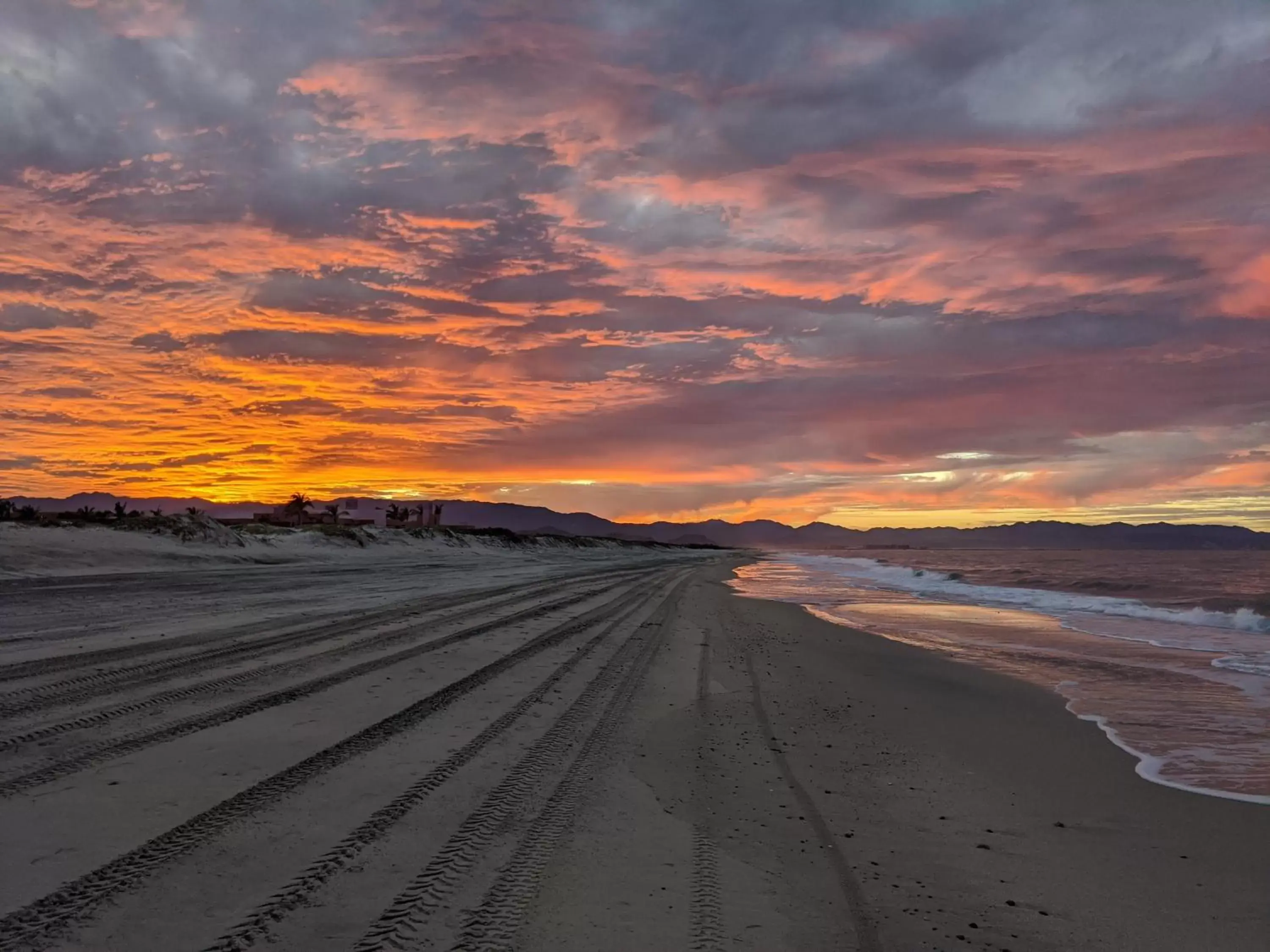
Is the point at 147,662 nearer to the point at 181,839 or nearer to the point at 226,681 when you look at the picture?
the point at 226,681


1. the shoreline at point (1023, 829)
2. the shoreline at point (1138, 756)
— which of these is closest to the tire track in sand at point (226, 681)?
the shoreline at point (1023, 829)

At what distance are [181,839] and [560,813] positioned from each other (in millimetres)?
2123

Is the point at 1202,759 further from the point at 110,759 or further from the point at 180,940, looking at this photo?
the point at 110,759

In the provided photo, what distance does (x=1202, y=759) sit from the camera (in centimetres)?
688

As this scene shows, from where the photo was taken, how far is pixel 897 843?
15.1 feet

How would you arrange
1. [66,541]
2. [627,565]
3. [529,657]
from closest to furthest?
[529,657] → [66,541] → [627,565]

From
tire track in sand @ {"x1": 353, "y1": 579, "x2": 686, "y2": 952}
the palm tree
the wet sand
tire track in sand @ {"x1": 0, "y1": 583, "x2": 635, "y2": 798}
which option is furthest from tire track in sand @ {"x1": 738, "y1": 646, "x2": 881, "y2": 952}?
the palm tree

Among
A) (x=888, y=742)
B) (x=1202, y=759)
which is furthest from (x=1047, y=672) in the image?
(x=888, y=742)

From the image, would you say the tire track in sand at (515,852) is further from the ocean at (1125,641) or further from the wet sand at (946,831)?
the ocean at (1125,641)

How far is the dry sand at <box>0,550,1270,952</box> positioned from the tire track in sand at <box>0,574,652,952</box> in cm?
2

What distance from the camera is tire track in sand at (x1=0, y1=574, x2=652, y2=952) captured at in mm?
3123

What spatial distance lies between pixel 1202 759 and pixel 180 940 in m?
8.24

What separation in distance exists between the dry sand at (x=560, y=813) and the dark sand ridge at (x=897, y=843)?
2 centimetres

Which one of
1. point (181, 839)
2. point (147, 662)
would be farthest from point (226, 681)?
point (181, 839)
